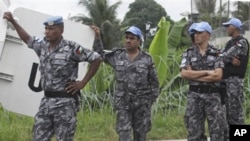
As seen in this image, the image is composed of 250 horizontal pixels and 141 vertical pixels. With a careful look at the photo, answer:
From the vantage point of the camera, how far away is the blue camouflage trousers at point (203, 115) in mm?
5344

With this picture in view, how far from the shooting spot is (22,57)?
609 cm

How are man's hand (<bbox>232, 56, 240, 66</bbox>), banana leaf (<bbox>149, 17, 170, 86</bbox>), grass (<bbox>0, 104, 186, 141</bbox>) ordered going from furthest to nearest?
banana leaf (<bbox>149, 17, 170, 86</bbox>) < grass (<bbox>0, 104, 186, 141</bbox>) < man's hand (<bbox>232, 56, 240, 66</bbox>)

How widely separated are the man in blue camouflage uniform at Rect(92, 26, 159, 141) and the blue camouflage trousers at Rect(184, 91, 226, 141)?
0.48 metres

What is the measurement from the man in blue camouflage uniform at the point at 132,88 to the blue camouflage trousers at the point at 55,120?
818 millimetres

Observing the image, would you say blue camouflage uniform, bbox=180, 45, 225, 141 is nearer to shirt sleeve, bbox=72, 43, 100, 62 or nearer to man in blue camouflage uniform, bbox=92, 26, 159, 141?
man in blue camouflage uniform, bbox=92, 26, 159, 141

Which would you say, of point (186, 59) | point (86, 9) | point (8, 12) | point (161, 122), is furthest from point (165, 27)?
point (86, 9)

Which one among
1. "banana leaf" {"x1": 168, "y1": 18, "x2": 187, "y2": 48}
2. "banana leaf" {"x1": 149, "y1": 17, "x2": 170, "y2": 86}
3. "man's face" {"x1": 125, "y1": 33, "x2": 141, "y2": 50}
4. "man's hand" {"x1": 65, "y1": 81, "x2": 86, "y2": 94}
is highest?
"banana leaf" {"x1": 168, "y1": 18, "x2": 187, "y2": 48}

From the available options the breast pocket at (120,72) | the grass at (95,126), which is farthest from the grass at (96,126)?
the breast pocket at (120,72)

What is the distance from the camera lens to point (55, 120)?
4.78m

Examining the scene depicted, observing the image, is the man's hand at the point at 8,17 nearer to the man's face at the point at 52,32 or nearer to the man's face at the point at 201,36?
the man's face at the point at 52,32

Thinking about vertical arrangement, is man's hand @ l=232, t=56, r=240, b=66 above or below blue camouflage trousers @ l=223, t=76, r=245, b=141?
above

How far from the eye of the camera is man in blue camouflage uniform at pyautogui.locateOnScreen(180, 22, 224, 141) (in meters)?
5.33

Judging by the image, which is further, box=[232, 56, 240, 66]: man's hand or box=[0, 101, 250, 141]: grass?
box=[0, 101, 250, 141]: grass

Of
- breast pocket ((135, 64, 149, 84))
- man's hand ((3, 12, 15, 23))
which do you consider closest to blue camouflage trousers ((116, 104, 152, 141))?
breast pocket ((135, 64, 149, 84))
